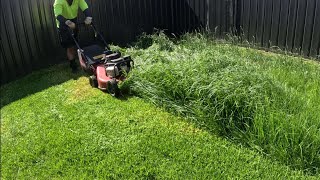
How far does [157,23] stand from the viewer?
846 cm

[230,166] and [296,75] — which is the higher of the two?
[296,75]

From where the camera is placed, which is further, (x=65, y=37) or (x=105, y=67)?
(x=65, y=37)

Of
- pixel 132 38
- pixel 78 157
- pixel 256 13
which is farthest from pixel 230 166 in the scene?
pixel 132 38

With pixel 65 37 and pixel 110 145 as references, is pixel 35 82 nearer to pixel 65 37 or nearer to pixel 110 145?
pixel 65 37

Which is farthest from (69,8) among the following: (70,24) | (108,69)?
(108,69)

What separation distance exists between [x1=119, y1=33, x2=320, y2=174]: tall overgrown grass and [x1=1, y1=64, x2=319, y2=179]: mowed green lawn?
0.16 metres

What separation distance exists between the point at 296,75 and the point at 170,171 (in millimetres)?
2636

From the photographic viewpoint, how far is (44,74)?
6.58m

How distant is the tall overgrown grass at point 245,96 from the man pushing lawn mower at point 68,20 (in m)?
1.48

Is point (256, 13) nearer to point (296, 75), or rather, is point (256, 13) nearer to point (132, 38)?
point (296, 75)

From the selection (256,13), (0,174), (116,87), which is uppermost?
(256,13)

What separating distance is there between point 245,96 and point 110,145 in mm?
1728

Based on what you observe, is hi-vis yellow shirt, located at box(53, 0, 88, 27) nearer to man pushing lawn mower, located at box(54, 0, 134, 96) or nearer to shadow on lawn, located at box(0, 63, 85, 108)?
man pushing lawn mower, located at box(54, 0, 134, 96)

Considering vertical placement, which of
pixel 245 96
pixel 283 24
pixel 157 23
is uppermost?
pixel 283 24
